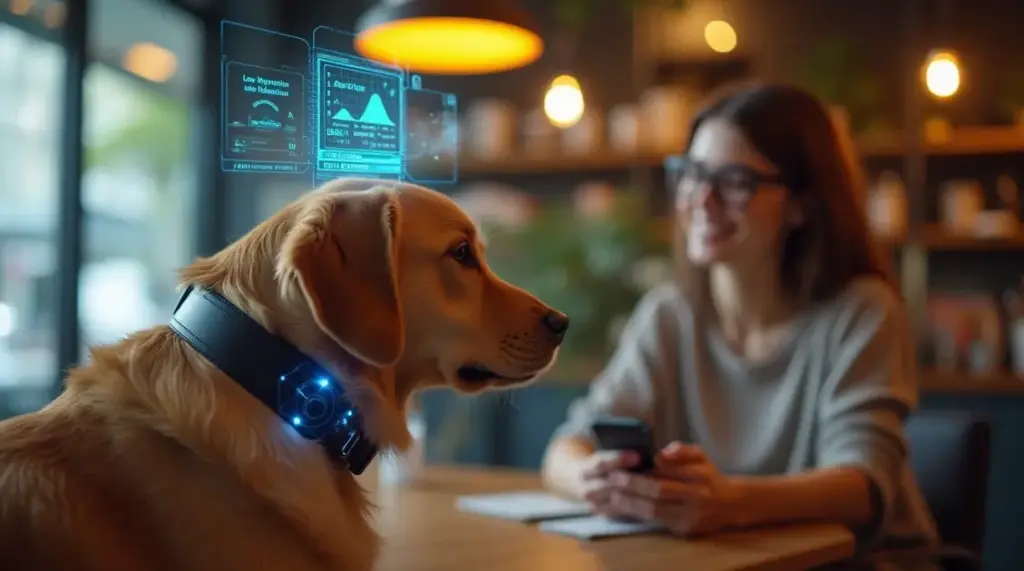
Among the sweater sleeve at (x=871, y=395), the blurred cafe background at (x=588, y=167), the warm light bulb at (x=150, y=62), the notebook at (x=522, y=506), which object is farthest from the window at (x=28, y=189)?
the sweater sleeve at (x=871, y=395)

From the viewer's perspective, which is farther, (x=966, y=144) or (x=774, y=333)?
(x=966, y=144)

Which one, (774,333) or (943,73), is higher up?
(943,73)

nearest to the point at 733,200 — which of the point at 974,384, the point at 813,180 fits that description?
the point at 813,180

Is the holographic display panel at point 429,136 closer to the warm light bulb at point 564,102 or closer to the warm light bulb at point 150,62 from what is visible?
the warm light bulb at point 150,62

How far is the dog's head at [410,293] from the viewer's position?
90 centimetres

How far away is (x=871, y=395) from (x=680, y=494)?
1.38 ft

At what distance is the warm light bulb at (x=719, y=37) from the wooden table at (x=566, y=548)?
110 inches

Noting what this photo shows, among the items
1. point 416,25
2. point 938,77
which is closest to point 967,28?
point 938,77

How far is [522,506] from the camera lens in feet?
4.69

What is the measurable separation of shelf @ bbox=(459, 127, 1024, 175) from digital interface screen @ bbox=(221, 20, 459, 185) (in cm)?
262

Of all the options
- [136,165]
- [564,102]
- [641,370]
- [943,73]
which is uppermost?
[943,73]

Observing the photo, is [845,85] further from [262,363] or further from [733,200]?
[262,363]

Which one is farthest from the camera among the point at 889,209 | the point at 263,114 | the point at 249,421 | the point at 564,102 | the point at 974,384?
the point at 889,209

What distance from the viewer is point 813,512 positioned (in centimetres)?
Result: 134
